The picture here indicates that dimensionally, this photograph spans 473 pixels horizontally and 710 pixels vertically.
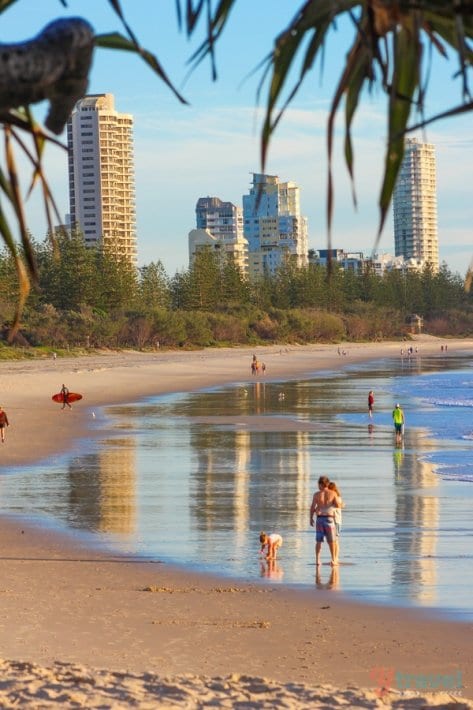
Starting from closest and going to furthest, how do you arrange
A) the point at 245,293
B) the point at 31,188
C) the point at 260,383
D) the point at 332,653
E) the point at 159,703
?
1. the point at 31,188
2. the point at 159,703
3. the point at 332,653
4. the point at 260,383
5. the point at 245,293

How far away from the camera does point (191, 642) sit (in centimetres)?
972

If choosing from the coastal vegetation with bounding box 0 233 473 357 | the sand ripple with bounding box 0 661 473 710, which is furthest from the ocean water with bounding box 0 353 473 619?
the coastal vegetation with bounding box 0 233 473 357

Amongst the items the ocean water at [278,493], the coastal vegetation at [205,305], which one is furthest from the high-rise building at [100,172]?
the ocean water at [278,493]

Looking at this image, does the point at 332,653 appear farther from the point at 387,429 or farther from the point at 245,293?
the point at 245,293

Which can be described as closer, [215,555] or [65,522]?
[215,555]

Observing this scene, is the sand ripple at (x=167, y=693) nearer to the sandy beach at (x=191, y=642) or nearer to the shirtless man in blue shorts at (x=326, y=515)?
the sandy beach at (x=191, y=642)

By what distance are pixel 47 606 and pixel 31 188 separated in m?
8.07

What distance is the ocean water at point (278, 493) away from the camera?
1307 centimetres

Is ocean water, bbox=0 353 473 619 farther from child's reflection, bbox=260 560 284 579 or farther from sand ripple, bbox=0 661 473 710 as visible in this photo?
sand ripple, bbox=0 661 473 710

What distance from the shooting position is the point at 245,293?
118m

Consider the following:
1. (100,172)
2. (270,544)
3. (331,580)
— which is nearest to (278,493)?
(270,544)

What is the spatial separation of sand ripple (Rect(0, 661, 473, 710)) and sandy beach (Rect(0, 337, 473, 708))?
0.01 meters

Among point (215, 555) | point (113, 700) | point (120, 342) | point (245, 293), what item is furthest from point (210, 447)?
point (245, 293)

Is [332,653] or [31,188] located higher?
[31,188]
